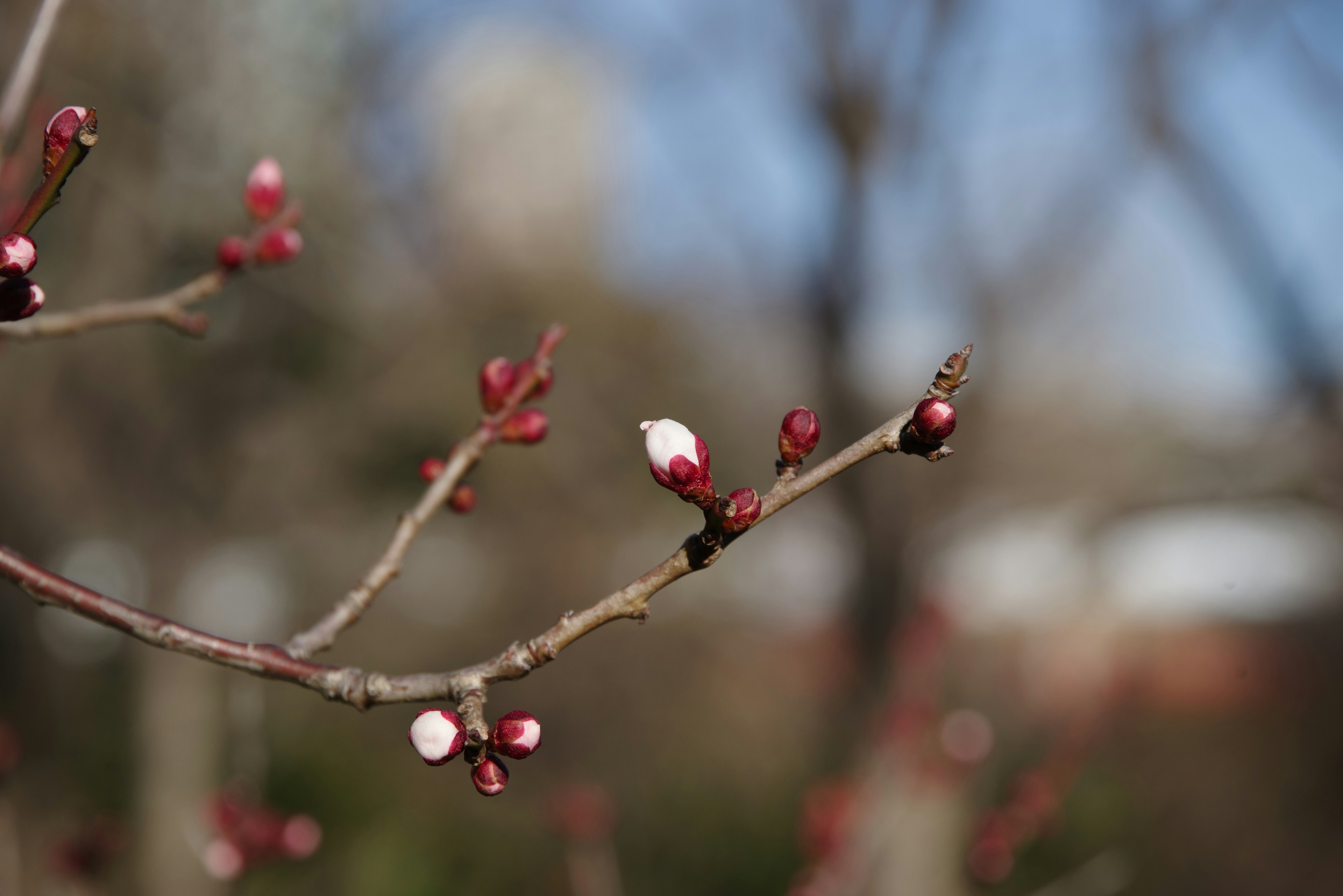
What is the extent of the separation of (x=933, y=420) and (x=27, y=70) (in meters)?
1.09

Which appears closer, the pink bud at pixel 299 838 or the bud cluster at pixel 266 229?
the bud cluster at pixel 266 229

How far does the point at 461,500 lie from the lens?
124 centimetres

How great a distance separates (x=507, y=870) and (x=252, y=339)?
3753 mm

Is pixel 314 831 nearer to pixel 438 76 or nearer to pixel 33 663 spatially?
pixel 33 663

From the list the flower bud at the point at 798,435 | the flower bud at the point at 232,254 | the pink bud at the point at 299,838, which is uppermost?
the flower bud at the point at 232,254

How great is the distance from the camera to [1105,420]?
27.3 ft

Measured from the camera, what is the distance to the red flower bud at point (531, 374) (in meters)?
1.21

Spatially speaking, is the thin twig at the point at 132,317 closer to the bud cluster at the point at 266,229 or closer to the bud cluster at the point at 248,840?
the bud cluster at the point at 266,229

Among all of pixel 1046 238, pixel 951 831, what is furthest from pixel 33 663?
pixel 1046 238

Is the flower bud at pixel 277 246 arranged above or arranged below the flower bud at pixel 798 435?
above

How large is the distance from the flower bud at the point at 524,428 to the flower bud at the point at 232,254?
0.48 meters

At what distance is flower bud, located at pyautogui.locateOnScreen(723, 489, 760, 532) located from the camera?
2.63ft

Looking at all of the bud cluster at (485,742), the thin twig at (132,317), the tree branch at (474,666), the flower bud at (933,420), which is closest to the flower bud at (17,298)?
the tree branch at (474,666)

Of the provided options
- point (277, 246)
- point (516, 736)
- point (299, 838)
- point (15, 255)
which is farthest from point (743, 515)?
point (299, 838)
